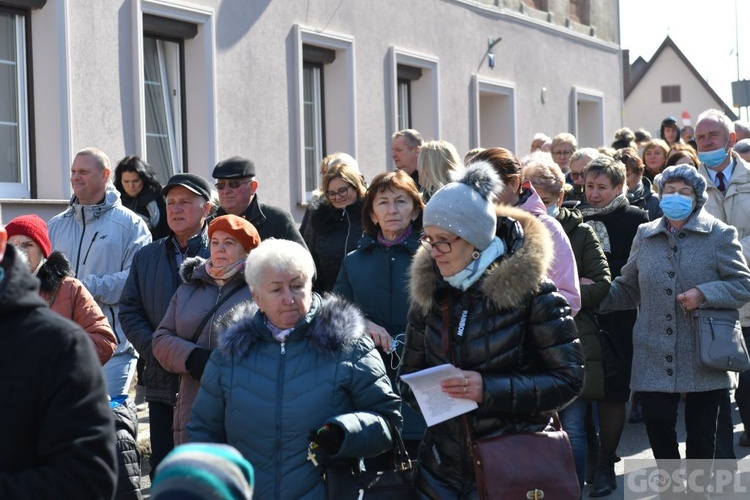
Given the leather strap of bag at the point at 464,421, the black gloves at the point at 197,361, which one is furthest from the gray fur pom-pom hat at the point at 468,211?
the black gloves at the point at 197,361

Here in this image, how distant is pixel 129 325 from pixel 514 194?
220 centimetres

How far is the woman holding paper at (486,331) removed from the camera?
427 centimetres

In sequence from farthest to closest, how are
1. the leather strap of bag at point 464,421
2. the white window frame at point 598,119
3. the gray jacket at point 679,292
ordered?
the white window frame at point 598,119
the gray jacket at point 679,292
the leather strap of bag at point 464,421

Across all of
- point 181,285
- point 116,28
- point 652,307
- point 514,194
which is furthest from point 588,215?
point 116,28

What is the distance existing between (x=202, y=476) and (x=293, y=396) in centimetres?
267

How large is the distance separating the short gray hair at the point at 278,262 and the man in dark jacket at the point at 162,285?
153 centimetres

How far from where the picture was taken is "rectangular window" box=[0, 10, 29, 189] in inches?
421

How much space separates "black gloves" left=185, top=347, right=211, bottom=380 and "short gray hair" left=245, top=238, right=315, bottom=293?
949 millimetres

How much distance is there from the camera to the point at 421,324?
4.55 meters

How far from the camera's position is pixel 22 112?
35.5 feet

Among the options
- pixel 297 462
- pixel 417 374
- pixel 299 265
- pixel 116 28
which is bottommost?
pixel 297 462

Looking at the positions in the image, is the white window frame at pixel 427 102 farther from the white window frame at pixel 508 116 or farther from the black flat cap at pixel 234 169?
the black flat cap at pixel 234 169

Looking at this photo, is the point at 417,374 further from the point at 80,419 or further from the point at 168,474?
the point at 168,474

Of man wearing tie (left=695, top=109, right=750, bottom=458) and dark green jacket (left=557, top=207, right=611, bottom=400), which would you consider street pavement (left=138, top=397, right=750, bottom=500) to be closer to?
man wearing tie (left=695, top=109, right=750, bottom=458)
